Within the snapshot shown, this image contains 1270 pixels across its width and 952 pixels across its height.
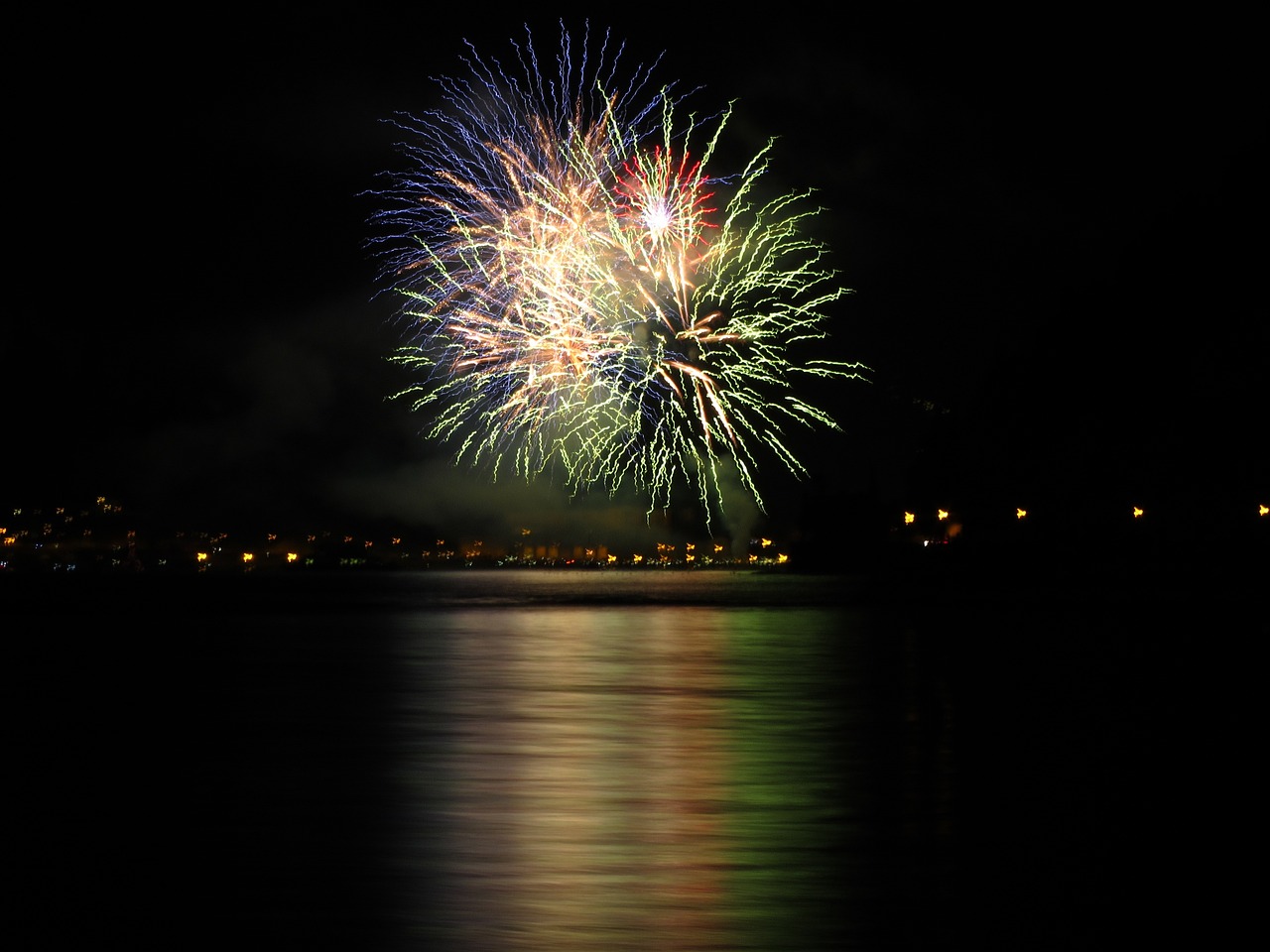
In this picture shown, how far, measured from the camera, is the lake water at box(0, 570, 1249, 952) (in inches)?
246

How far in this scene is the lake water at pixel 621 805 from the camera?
6.25m

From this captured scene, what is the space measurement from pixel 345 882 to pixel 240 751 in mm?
4867

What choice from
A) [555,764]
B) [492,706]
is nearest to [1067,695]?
[492,706]

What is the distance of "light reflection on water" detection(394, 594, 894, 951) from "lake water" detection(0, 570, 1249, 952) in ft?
0.10

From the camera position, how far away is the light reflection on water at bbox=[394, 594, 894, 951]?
628 cm

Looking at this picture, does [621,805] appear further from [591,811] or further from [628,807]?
[591,811]

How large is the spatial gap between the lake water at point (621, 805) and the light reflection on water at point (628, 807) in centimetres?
3

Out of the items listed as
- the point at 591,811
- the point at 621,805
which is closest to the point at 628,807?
the point at 621,805

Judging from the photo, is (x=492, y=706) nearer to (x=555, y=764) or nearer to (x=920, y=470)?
(x=555, y=764)

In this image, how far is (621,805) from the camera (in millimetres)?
9062

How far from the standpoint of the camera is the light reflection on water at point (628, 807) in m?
6.28

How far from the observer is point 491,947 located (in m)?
5.85

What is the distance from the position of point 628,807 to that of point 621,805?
0.09 m

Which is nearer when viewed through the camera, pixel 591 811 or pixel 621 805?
pixel 591 811
